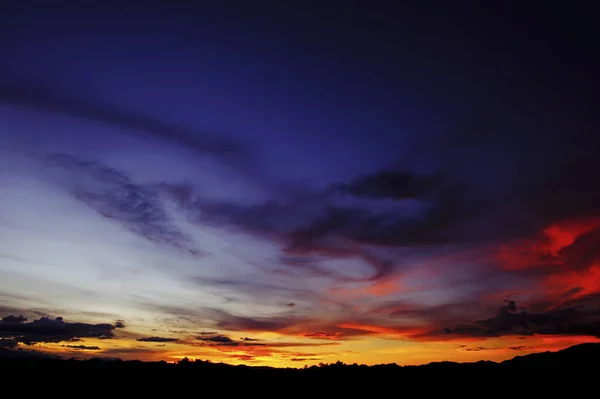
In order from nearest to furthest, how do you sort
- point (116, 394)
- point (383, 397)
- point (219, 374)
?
1. point (116, 394)
2. point (383, 397)
3. point (219, 374)

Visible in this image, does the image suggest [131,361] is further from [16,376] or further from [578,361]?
[578,361]

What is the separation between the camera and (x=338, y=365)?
80.8 metres

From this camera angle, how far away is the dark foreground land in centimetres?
6125

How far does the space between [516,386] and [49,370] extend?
226 ft

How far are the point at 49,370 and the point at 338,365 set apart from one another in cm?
4835

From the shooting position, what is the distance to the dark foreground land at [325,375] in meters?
61.2

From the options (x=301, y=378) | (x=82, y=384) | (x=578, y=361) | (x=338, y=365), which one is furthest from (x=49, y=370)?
(x=578, y=361)

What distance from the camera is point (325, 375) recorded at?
2891 inches

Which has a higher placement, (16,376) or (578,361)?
(578,361)

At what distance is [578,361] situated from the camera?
73.6 meters

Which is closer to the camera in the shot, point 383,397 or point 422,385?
point 383,397

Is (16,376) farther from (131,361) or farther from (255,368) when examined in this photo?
(255,368)

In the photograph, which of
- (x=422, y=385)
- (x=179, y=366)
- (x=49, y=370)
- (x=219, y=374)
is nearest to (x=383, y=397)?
(x=422, y=385)

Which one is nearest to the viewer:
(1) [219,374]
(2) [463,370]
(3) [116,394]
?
(3) [116,394]
